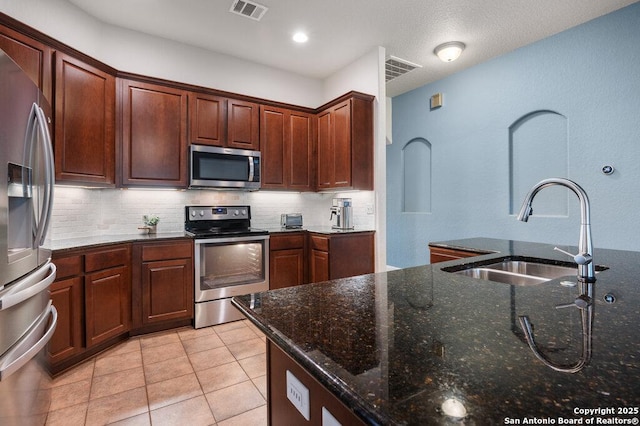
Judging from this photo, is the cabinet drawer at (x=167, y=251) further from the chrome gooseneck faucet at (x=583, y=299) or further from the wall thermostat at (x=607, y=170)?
the wall thermostat at (x=607, y=170)

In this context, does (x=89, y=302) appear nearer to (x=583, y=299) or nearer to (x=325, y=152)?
(x=325, y=152)

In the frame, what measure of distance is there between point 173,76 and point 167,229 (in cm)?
168

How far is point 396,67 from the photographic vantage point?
4.17 metres

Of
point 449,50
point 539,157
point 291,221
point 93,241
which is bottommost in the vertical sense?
point 93,241

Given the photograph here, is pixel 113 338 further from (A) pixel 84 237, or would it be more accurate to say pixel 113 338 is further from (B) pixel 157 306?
(A) pixel 84 237

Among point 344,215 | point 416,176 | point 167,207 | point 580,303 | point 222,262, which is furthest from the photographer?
point 416,176

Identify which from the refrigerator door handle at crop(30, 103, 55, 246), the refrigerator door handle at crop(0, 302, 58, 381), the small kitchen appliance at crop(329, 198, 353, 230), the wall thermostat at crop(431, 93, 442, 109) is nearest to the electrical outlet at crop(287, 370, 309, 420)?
→ the refrigerator door handle at crop(0, 302, 58, 381)

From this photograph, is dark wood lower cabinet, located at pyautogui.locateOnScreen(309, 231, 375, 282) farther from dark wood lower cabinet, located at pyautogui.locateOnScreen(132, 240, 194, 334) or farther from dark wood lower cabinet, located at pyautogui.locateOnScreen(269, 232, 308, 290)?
dark wood lower cabinet, located at pyautogui.locateOnScreen(132, 240, 194, 334)

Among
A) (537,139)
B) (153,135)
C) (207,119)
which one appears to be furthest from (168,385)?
(537,139)

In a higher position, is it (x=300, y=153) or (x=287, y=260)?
(x=300, y=153)

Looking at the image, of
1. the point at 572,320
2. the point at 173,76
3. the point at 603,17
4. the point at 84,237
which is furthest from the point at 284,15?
the point at 572,320

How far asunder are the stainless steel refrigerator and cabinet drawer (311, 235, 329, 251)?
2341mm

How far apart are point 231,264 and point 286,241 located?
0.67 meters

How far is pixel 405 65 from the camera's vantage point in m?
4.12
